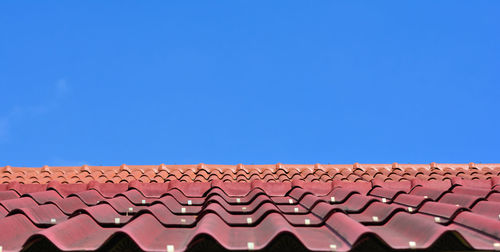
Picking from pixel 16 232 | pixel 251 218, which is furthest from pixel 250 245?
pixel 16 232

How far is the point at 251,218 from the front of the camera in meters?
3.36

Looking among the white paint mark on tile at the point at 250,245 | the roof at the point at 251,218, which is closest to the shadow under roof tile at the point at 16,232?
the roof at the point at 251,218

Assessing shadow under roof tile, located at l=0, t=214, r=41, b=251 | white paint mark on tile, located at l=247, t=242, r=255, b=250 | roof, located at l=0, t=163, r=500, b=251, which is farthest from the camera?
shadow under roof tile, located at l=0, t=214, r=41, b=251

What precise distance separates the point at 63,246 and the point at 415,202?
8.76ft

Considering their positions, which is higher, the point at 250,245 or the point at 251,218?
the point at 251,218

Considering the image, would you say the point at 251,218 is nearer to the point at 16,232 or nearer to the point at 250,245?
the point at 250,245

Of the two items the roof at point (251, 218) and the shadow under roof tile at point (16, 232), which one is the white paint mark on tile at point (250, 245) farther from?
the shadow under roof tile at point (16, 232)

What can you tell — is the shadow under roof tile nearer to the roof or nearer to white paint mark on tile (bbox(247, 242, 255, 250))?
the roof

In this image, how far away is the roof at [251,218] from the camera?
2.58m

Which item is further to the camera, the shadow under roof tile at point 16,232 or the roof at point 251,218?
the shadow under roof tile at point 16,232

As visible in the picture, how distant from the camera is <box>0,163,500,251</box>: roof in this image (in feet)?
8.46

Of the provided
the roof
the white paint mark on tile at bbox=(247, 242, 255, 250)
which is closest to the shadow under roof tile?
the roof

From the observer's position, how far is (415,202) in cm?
380

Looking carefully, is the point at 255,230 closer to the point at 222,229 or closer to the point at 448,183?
the point at 222,229
